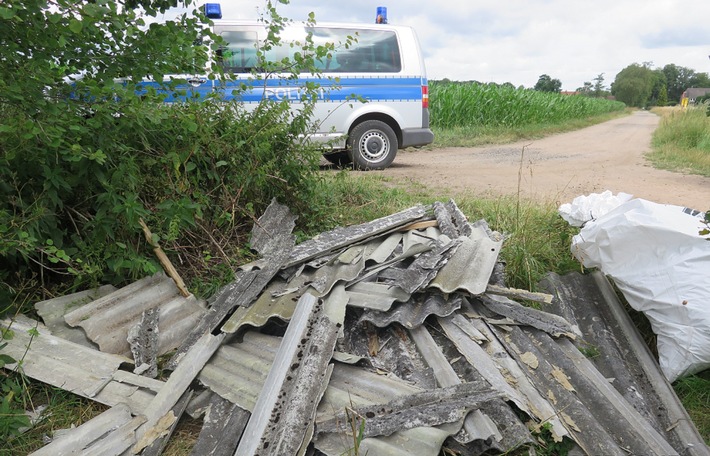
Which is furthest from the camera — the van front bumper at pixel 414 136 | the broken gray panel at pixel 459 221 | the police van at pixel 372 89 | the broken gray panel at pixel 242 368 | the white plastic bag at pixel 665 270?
the van front bumper at pixel 414 136

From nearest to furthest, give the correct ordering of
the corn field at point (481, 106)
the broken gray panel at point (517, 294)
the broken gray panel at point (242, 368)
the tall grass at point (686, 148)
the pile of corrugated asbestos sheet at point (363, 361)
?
1. the pile of corrugated asbestos sheet at point (363, 361)
2. the broken gray panel at point (242, 368)
3. the broken gray panel at point (517, 294)
4. the tall grass at point (686, 148)
5. the corn field at point (481, 106)

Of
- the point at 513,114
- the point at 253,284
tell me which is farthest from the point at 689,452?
the point at 513,114

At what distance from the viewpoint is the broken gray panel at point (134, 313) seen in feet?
9.83

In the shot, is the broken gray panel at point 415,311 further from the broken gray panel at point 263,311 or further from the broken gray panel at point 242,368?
the broken gray panel at point 242,368

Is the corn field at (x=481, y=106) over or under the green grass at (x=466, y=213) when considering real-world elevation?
over

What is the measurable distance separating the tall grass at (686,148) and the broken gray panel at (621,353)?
6.48m

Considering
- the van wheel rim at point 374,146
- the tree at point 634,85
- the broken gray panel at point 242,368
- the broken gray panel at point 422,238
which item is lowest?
the broken gray panel at point 242,368

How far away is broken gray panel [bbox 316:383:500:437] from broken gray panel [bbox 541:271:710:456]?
44.8 inches

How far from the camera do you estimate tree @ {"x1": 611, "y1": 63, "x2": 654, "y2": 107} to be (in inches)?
3088

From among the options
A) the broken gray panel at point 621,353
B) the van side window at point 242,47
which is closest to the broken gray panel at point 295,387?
the broken gray panel at point 621,353

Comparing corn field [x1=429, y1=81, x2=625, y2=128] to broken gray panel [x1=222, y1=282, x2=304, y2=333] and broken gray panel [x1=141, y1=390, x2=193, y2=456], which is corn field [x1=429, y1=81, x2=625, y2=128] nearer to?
broken gray panel [x1=222, y1=282, x2=304, y2=333]

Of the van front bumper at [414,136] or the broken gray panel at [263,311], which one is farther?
the van front bumper at [414,136]

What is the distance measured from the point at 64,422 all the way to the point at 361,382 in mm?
1642

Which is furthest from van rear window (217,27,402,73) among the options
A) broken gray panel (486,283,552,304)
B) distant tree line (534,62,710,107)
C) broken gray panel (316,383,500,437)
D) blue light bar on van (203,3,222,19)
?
distant tree line (534,62,710,107)
